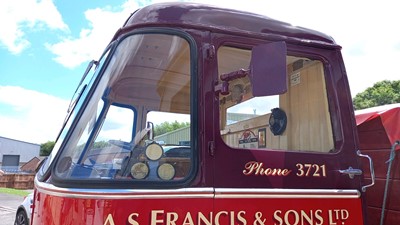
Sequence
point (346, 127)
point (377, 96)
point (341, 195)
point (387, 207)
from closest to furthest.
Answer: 1. point (341, 195)
2. point (346, 127)
3. point (387, 207)
4. point (377, 96)

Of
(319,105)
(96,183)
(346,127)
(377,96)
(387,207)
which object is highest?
(377,96)

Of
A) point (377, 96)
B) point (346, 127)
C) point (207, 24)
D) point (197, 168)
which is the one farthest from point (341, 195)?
point (377, 96)

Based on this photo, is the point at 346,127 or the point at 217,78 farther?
the point at 346,127

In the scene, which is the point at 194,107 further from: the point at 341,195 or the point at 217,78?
the point at 341,195

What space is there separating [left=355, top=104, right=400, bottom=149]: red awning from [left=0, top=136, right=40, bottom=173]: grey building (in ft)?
176

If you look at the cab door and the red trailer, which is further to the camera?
the red trailer

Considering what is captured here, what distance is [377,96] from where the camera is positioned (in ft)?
79.6

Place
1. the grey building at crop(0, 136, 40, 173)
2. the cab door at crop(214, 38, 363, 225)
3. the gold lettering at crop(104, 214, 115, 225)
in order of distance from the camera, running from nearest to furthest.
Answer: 1. the gold lettering at crop(104, 214, 115, 225)
2. the cab door at crop(214, 38, 363, 225)
3. the grey building at crop(0, 136, 40, 173)

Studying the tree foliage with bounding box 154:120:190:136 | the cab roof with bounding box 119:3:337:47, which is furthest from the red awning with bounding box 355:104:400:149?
the tree foliage with bounding box 154:120:190:136

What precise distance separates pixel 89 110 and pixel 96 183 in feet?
1.68

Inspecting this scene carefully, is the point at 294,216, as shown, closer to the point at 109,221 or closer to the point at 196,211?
the point at 196,211

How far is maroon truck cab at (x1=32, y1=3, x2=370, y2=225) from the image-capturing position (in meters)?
2.03

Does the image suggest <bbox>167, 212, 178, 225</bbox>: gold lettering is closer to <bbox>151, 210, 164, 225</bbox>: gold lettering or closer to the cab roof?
<bbox>151, 210, 164, 225</bbox>: gold lettering

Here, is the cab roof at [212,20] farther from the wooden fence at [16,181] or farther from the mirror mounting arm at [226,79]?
the wooden fence at [16,181]
